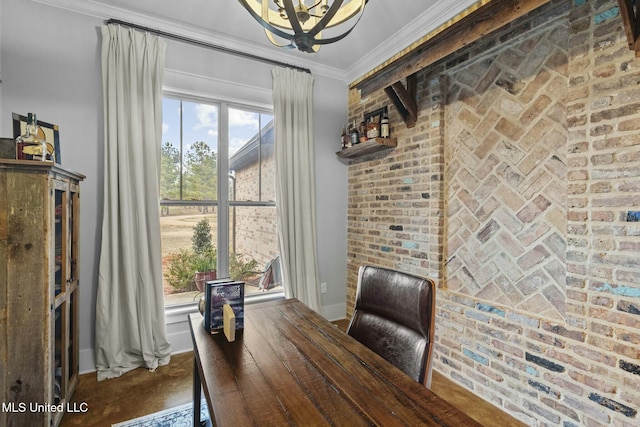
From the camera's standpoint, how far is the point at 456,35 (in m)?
1.76

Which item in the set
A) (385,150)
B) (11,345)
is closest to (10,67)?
(11,345)

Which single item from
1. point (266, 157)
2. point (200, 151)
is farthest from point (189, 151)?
point (266, 157)

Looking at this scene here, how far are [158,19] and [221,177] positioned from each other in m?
1.39

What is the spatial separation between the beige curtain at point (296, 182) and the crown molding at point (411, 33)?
0.59 meters

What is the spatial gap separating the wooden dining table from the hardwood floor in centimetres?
101

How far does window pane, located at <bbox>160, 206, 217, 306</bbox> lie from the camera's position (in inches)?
107

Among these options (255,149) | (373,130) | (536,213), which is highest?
(373,130)

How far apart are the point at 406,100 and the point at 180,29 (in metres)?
2.05

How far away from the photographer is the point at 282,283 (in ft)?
10.2

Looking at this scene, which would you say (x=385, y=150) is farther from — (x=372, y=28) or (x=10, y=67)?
(x=10, y=67)

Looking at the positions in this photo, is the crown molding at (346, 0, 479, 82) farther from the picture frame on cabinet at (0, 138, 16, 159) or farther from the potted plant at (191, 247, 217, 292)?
the picture frame on cabinet at (0, 138, 16, 159)

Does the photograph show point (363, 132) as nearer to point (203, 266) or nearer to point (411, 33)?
point (411, 33)

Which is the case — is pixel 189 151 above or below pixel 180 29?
below

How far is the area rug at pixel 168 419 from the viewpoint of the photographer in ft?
5.75
